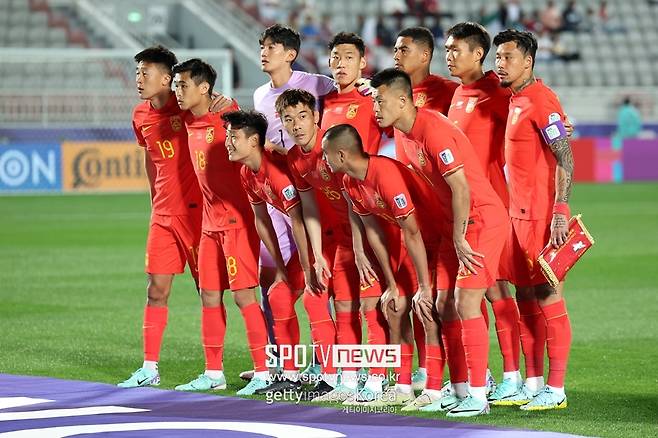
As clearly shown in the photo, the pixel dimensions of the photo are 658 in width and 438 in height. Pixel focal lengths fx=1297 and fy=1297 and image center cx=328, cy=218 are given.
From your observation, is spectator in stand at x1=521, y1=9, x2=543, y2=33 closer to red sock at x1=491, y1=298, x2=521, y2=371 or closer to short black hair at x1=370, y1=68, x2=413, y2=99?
red sock at x1=491, y1=298, x2=521, y2=371

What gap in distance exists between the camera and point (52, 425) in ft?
21.9

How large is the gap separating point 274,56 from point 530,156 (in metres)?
1.97

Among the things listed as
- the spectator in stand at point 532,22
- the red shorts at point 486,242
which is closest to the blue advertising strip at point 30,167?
the spectator in stand at point 532,22

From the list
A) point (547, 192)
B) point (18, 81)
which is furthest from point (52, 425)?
point (18, 81)

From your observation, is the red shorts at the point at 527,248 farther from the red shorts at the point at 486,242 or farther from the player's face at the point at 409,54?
the player's face at the point at 409,54

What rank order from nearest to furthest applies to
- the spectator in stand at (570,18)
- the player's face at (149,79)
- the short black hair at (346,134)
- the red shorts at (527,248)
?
1. the short black hair at (346,134)
2. the red shorts at (527,248)
3. the player's face at (149,79)
4. the spectator in stand at (570,18)

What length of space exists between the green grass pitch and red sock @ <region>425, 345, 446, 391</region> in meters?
0.39

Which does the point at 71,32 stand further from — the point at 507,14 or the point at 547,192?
the point at 547,192

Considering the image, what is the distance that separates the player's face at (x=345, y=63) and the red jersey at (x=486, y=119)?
0.68 m

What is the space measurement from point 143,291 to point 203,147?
5.51 m

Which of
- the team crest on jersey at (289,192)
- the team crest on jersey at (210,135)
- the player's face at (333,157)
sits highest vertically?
the team crest on jersey at (210,135)

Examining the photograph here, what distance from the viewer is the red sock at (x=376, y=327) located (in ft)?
24.9

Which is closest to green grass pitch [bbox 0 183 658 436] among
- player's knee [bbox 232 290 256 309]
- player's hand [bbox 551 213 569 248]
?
player's knee [bbox 232 290 256 309]

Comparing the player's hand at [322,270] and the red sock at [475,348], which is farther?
the player's hand at [322,270]
